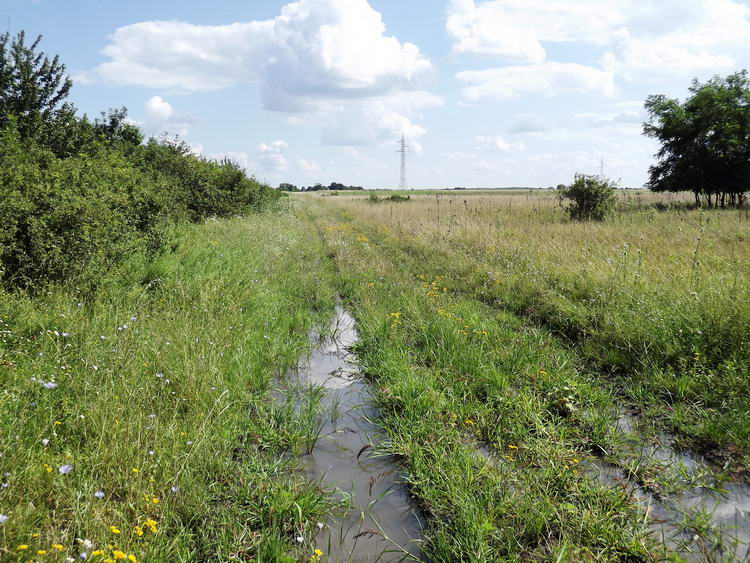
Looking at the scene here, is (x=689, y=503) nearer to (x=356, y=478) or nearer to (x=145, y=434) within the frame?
(x=356, y=478)

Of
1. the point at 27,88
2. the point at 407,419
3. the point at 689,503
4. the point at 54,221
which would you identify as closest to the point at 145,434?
the point at 407,419

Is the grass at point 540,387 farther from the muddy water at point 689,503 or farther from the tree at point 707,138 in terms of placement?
the tree at point 707,138

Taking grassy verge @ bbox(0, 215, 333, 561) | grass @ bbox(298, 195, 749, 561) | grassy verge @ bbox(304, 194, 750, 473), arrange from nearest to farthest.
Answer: grassy verge @ bbox(0, 215, 333, 561) < grass @ bbox(298, 195, 749, 561) < grassy verge @ bbox(304, 194, 750, 473)

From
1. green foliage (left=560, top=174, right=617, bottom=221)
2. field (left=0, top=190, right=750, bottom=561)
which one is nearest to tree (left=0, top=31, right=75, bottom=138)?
field (left=0, top=190, right=750, bottom=561)

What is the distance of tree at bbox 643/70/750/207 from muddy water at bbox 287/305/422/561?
26932mm

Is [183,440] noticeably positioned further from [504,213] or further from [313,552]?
[504,213]

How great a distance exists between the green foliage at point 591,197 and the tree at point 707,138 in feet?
37.4

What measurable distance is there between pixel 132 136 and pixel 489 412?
21211 millimetres

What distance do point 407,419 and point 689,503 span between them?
1.99 meters

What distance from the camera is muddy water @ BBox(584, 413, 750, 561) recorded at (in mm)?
2459

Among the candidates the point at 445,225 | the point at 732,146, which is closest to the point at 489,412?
the point at 445,225

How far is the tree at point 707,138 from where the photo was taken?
76.1 ft

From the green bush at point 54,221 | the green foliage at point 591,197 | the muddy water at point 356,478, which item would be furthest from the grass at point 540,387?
the green foliage at point 591,197

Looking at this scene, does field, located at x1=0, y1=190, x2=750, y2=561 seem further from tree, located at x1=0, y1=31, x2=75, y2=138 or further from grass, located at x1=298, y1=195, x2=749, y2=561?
tree, located at x1=0, y1=31, x2=75, y2=138
